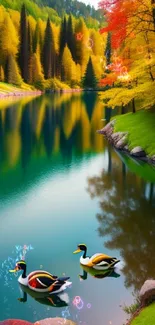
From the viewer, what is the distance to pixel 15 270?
12.2 meters

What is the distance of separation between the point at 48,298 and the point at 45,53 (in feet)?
395

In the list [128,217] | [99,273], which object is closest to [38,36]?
[128,217]

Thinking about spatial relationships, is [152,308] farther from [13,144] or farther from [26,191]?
[13,144]

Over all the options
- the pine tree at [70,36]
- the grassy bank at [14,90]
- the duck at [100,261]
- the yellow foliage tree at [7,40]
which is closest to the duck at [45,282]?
the duck at [100,261]

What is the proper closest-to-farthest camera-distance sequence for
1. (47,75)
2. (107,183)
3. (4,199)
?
1. (4,199)
2. (107,183)
3. (47,75)

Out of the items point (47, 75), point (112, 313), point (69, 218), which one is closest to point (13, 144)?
point (69, 218)

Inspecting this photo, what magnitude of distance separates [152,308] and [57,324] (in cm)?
246

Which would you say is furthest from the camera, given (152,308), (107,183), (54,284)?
(107,183)

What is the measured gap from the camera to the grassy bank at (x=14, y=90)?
87375 mm

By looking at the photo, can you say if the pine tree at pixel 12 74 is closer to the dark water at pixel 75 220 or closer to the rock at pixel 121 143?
the dark water at pixel 75 220

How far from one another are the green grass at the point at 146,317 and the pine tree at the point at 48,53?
11729 cm

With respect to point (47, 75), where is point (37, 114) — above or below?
below

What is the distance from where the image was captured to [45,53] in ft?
405

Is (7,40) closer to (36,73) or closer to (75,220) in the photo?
(36,73)
